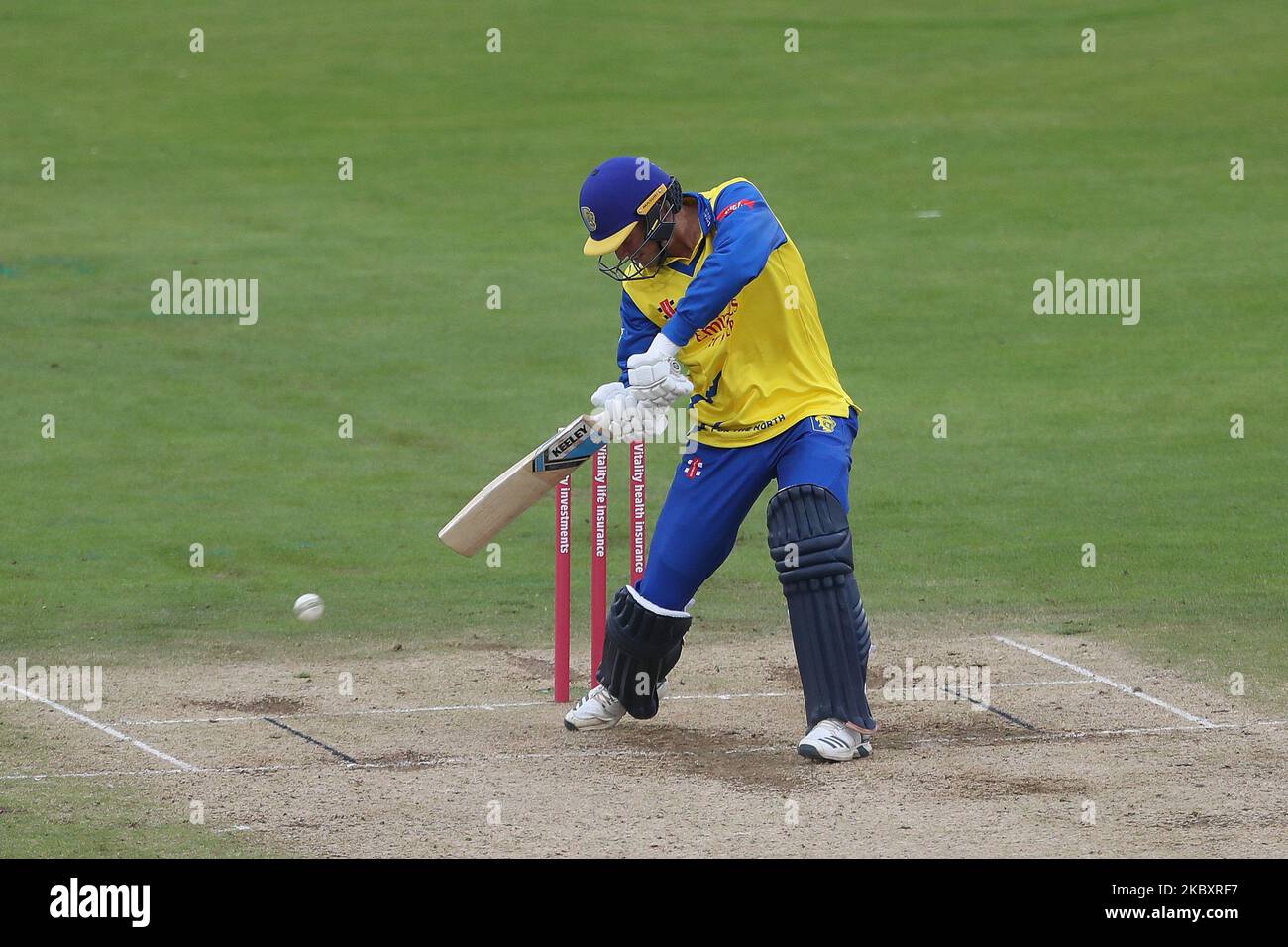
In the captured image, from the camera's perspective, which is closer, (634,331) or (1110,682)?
(634,331)

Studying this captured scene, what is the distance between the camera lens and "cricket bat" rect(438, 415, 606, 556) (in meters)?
8.26

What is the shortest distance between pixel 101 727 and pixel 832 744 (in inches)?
125

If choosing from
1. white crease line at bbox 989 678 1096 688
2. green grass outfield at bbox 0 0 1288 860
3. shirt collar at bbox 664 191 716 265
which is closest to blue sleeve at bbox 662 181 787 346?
shirt collar at bbox 664 191 716 265

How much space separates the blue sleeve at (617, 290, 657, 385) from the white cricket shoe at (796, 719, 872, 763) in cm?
170

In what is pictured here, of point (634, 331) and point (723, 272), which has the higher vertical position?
point (723, 272)

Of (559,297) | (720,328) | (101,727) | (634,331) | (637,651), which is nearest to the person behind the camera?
(720,328)

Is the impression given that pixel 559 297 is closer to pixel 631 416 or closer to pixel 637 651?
pixel 637 651

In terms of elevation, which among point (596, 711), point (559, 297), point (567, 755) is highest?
point (559, 297)

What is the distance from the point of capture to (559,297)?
19.4 metres

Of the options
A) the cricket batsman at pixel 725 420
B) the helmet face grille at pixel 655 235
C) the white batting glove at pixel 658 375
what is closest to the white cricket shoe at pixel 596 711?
the cricket batsman at pixel 725 420

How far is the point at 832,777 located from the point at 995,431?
8.16 m

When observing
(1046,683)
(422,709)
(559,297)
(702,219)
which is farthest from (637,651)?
(559,297)

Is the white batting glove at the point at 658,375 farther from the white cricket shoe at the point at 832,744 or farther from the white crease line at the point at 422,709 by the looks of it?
the white crease line at the point at 422,709

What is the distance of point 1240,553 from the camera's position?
38.8ft
